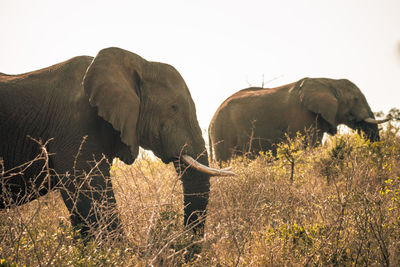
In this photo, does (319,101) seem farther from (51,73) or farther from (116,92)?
(51,73)

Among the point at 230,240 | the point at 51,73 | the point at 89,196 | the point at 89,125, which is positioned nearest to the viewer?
the point at 230,240

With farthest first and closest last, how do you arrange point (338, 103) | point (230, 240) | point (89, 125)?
point (338, 103) < point (89, 125) < point (230, 240)

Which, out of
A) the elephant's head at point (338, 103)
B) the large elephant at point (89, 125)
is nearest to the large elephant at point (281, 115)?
the elephant's head at point (338, 103)

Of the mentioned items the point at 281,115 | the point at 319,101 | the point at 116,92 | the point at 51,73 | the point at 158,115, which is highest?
the point at 51,73

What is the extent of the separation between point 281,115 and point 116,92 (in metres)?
7.69

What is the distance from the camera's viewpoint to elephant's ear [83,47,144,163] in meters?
4.33

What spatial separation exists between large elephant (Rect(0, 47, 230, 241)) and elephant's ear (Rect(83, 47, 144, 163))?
0.04ft

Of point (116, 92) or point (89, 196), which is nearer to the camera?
point (89, 196)

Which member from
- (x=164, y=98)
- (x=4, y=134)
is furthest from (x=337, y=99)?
(x=4, y=134)

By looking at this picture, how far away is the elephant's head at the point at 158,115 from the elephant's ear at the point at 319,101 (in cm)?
687

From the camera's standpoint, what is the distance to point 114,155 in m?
4.80

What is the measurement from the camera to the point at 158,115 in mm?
5023

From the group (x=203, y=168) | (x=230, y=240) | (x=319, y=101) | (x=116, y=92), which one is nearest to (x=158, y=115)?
(x=116, y=92)

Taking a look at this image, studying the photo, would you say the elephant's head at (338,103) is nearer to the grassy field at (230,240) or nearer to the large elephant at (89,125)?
the large elephant at (89,125)
